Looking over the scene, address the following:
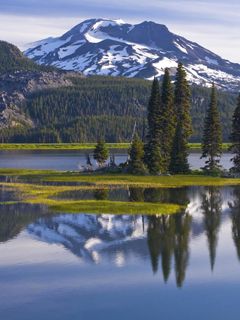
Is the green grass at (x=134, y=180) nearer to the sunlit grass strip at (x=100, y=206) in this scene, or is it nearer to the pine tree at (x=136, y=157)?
the pine tree at (x=136, y=157)

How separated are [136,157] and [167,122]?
9.30 metres

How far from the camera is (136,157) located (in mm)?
100562

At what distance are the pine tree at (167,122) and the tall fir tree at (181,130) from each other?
0.99m

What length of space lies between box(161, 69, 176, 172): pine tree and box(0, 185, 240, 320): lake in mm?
39830

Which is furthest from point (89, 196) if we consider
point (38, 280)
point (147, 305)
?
point (147, 305)

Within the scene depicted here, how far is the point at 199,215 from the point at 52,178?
130 feet

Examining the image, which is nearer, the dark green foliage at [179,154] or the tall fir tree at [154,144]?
the tall fir tree at [154,144]

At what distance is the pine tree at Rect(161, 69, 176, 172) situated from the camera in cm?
10456

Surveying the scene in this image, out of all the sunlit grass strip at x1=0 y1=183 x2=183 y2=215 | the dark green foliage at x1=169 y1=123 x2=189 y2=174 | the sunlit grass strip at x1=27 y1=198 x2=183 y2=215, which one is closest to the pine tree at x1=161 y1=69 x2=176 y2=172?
the dark green foliage at x1=169 y1=123 x2=189 y2=174

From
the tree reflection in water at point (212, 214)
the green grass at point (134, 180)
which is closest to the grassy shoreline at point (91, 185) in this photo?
the green grass at point (134, 180)

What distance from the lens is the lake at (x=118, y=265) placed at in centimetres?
3278

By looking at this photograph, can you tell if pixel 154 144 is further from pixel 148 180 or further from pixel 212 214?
pixel 212 214

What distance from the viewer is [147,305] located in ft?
109

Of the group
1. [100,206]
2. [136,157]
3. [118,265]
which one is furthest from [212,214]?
[136,157]
